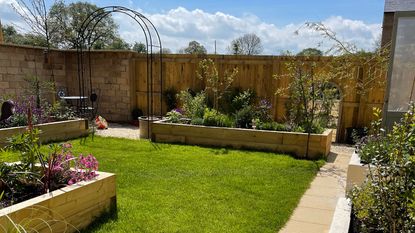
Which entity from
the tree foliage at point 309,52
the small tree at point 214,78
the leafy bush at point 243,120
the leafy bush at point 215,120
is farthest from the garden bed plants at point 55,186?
the tree foliage at point 309,52

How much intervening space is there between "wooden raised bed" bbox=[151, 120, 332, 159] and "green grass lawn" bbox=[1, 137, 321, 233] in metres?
0.35

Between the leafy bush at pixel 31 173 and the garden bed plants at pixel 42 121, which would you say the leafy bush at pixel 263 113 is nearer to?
the garden bed plants at pixel 42 121

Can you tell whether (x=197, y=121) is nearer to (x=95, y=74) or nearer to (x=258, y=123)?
(x=258, y=123)

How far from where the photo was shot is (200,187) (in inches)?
151

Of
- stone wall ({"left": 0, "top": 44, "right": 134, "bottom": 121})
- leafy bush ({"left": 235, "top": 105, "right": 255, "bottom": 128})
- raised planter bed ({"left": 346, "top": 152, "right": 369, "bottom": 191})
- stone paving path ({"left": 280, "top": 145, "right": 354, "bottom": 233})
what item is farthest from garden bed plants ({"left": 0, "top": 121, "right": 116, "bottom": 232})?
stone wall ({"left": 0, "top": 44, "right": 134, "bottom": 121})

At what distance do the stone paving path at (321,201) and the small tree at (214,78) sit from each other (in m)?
3.28

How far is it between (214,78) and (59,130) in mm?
3548

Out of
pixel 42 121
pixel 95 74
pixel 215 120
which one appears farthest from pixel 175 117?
pixel 95 74

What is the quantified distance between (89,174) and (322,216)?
2.30 metres

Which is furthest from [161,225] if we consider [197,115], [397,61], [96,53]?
[96,53]

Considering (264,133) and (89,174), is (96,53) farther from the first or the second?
(89,174)

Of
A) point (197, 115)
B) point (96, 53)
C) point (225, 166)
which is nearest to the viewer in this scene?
point (225, 166)

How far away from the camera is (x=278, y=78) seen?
737 cm

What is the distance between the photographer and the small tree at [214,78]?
25.2ft
